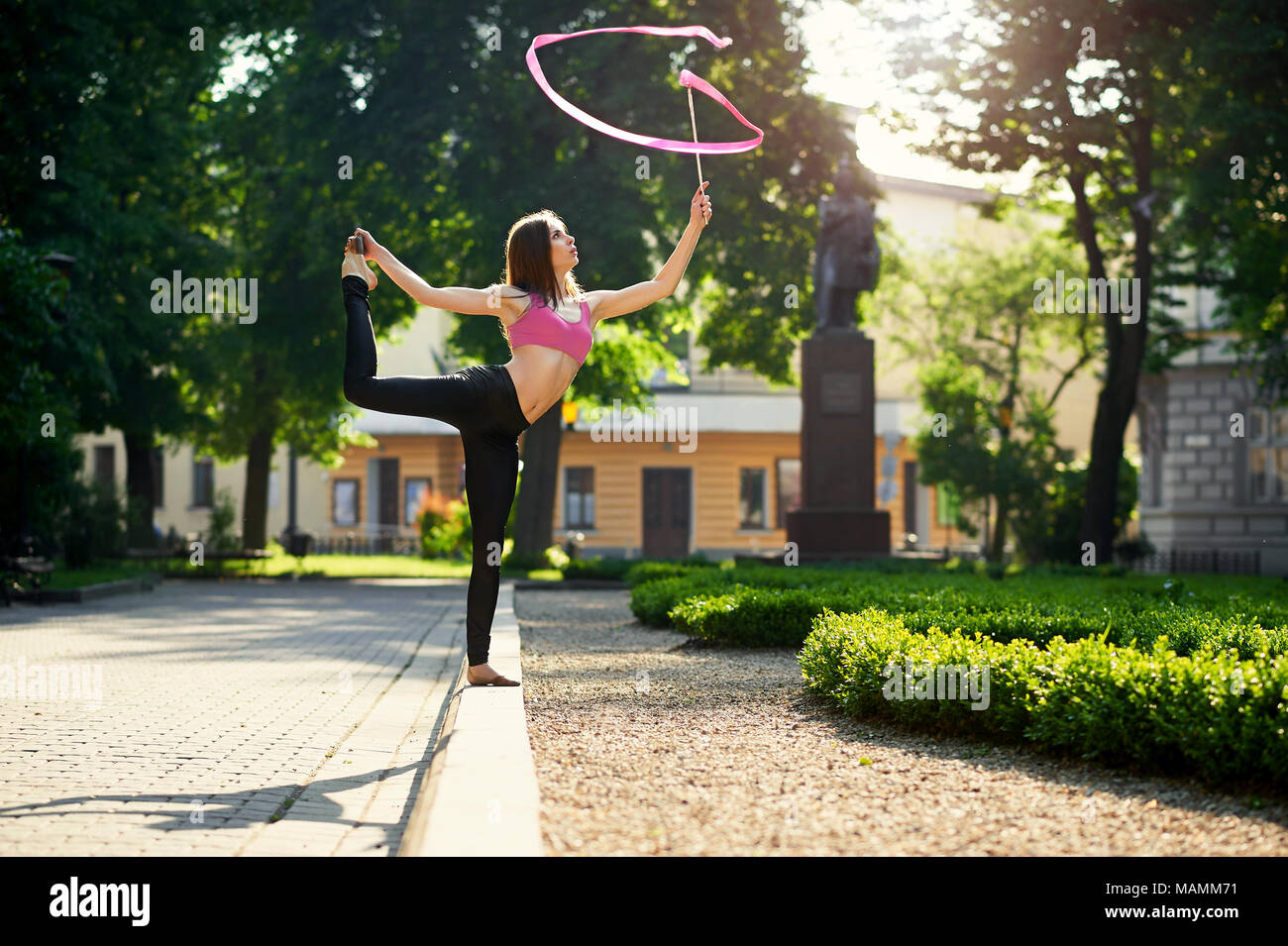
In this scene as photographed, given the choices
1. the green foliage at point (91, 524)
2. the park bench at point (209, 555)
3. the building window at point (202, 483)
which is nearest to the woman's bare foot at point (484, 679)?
the green foliage at point (91, 524)

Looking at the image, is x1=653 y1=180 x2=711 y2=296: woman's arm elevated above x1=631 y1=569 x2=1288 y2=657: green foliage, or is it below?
above

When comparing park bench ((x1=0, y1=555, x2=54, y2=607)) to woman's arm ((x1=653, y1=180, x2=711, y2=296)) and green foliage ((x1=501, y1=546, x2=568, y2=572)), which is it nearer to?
green foliage ((x1=501, y1=546, x2=568, y2=572))

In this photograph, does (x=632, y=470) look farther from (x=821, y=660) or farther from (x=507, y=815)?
(x=507, y=815)

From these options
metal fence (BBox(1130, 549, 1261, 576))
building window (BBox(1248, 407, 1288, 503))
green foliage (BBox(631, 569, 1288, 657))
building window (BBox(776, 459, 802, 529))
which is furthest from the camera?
building window (BBox(776, 459, 802, 529))

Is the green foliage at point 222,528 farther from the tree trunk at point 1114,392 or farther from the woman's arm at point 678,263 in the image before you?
the woman's arm at point 678,263

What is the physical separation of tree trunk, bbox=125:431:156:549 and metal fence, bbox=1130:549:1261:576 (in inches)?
854

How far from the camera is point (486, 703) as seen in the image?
5945mm

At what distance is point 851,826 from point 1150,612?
4779 millimetres

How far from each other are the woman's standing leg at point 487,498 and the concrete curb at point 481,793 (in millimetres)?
656

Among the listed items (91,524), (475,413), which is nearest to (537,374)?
(475,413)

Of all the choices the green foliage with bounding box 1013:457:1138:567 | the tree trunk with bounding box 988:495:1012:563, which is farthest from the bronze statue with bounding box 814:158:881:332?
the tree trunk with bounding box 988:495:1012:563

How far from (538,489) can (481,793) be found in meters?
23.7

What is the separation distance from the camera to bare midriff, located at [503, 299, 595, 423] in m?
6.10

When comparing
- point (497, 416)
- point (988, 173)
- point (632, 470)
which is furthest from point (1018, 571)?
point (632, 470)
